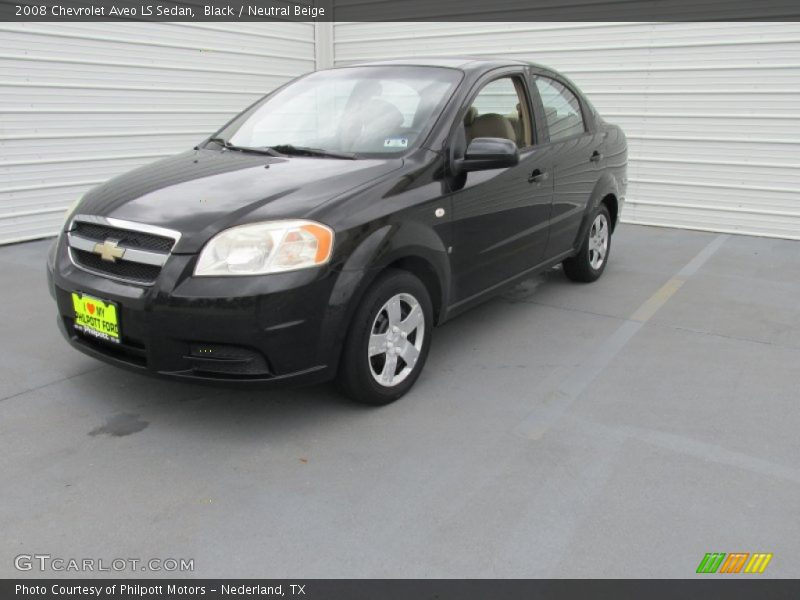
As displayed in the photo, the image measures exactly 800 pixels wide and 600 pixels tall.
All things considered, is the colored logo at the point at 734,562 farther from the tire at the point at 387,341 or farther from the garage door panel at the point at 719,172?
the garage door panel at the point at 719,172

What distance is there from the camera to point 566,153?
475 centimetres

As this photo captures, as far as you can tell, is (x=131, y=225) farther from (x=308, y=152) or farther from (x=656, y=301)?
(x=656, y=301)

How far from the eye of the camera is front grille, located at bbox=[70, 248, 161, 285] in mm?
2947

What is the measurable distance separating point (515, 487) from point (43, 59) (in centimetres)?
624

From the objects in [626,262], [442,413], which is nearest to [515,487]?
[442,413]

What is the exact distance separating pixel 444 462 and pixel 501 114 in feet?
7.35

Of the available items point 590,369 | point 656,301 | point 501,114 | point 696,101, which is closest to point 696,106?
point 696,101

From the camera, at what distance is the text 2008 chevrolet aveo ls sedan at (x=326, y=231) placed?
2.87 metres

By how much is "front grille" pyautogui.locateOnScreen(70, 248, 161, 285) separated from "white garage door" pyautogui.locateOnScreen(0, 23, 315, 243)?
3.99m

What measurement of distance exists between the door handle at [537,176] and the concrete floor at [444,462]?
3.19 feet

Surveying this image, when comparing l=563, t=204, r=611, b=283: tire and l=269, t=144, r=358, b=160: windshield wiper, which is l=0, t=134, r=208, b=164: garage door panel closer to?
l=269, t=144, r=358, b=160: windshield wiper

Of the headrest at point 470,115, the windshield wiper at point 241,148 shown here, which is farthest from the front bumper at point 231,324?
the headrest at point 470,115
